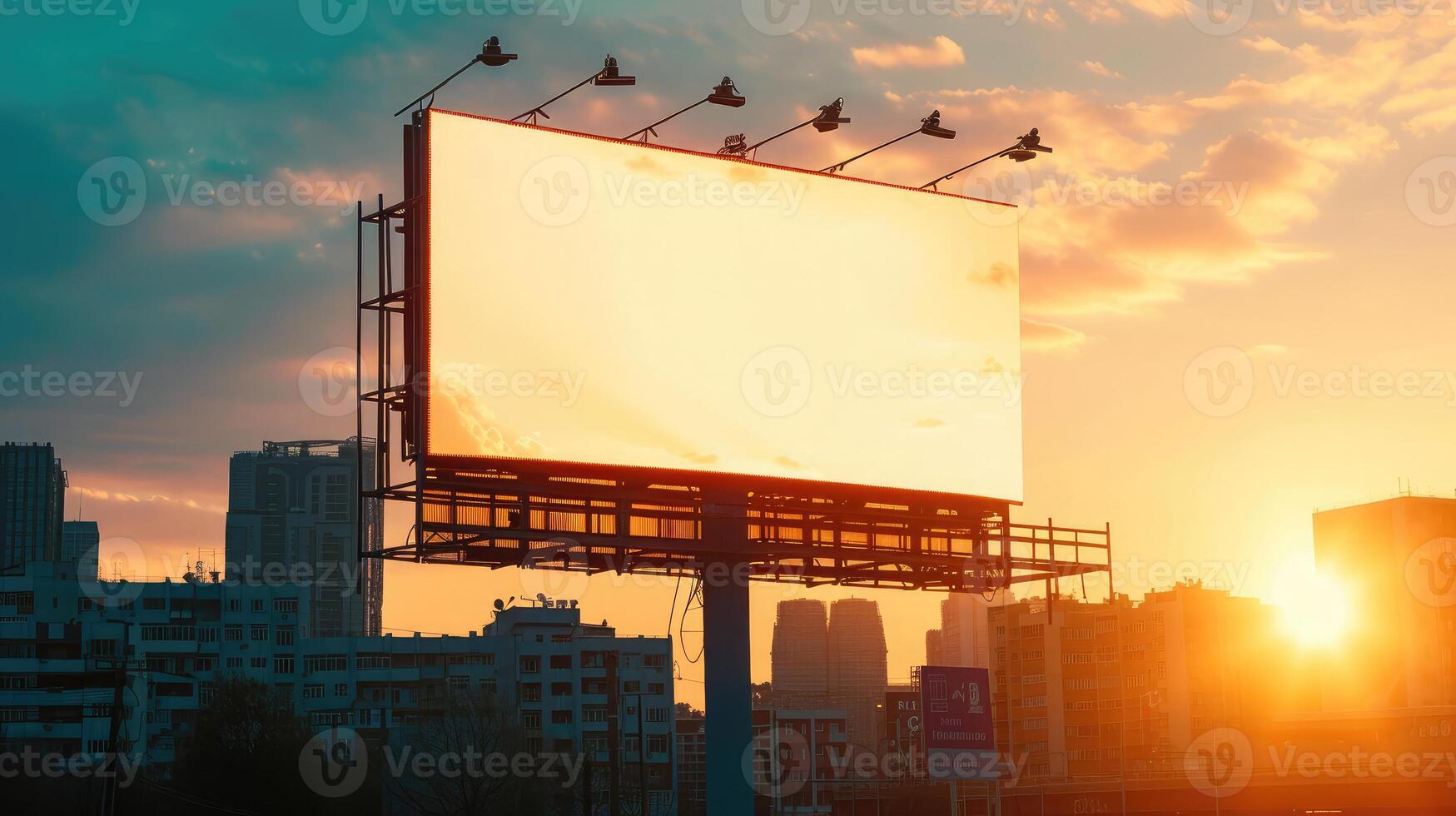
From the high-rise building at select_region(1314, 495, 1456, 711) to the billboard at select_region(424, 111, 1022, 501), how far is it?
324ft

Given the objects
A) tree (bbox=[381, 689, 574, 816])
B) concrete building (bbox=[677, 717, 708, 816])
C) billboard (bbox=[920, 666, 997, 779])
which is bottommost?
concrete building (bbox=[677, 717, 708, 816])

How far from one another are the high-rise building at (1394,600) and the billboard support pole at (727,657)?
331ft

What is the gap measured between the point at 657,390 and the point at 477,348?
307 centimetres

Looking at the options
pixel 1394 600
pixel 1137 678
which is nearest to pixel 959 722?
pixel 1394 600

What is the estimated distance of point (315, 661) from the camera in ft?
362

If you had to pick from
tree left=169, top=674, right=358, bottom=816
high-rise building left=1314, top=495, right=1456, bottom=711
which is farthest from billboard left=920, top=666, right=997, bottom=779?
high-rise building left=1314, top=495, right=1456, bottom=711

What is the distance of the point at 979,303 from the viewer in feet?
91.3

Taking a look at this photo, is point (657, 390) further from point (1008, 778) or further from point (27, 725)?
point (27, 725)

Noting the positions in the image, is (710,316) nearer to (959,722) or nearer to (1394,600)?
(959,722)

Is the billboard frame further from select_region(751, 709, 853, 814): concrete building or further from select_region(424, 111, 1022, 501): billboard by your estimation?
select_region(751, 709, 853, 814): concrete building

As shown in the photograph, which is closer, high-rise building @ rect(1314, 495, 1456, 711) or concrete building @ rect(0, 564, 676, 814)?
concrete building @ rect(0, 564, 676, 814)

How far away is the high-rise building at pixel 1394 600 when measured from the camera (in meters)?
116

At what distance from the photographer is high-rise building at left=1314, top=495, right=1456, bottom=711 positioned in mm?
115500

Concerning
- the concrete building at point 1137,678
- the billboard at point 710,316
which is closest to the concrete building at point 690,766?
the concrete building at point 1137,678
